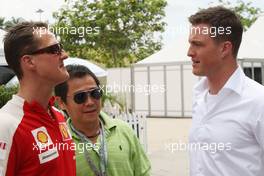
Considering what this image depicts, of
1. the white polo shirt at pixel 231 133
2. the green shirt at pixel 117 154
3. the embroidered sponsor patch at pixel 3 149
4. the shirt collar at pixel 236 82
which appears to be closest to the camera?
the embroidered sponsor patch at pixel 3 149

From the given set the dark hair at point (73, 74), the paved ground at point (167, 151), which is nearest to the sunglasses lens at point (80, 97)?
the dark hair at point (73, 74)

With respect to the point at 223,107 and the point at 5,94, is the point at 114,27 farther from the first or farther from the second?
the point at 223,107

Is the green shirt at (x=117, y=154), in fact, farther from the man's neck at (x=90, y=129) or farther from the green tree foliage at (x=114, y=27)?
the green tree foliage at (x=114, y=27)

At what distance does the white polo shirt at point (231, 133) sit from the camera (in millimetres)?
2547

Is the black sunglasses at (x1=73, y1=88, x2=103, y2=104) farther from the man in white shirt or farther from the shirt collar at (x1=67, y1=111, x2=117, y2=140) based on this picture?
the man in white shirt

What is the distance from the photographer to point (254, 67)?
64.7 ft

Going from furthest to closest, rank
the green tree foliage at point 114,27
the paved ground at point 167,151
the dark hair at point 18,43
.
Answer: the green tree foliage at point 114,27 < the paved ground at point 167,151 < the dark hair at point 18,43

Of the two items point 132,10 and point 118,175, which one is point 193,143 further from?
point 132,10

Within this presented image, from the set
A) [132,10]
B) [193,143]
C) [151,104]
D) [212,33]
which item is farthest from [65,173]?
[132,10]

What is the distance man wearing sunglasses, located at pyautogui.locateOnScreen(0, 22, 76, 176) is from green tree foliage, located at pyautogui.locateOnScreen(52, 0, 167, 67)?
2328cm

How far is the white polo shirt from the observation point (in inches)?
100

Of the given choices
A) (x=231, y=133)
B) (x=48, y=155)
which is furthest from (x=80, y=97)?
(x=231, y=133)

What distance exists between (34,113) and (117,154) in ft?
2.45

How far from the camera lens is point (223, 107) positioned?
275 centimetres
